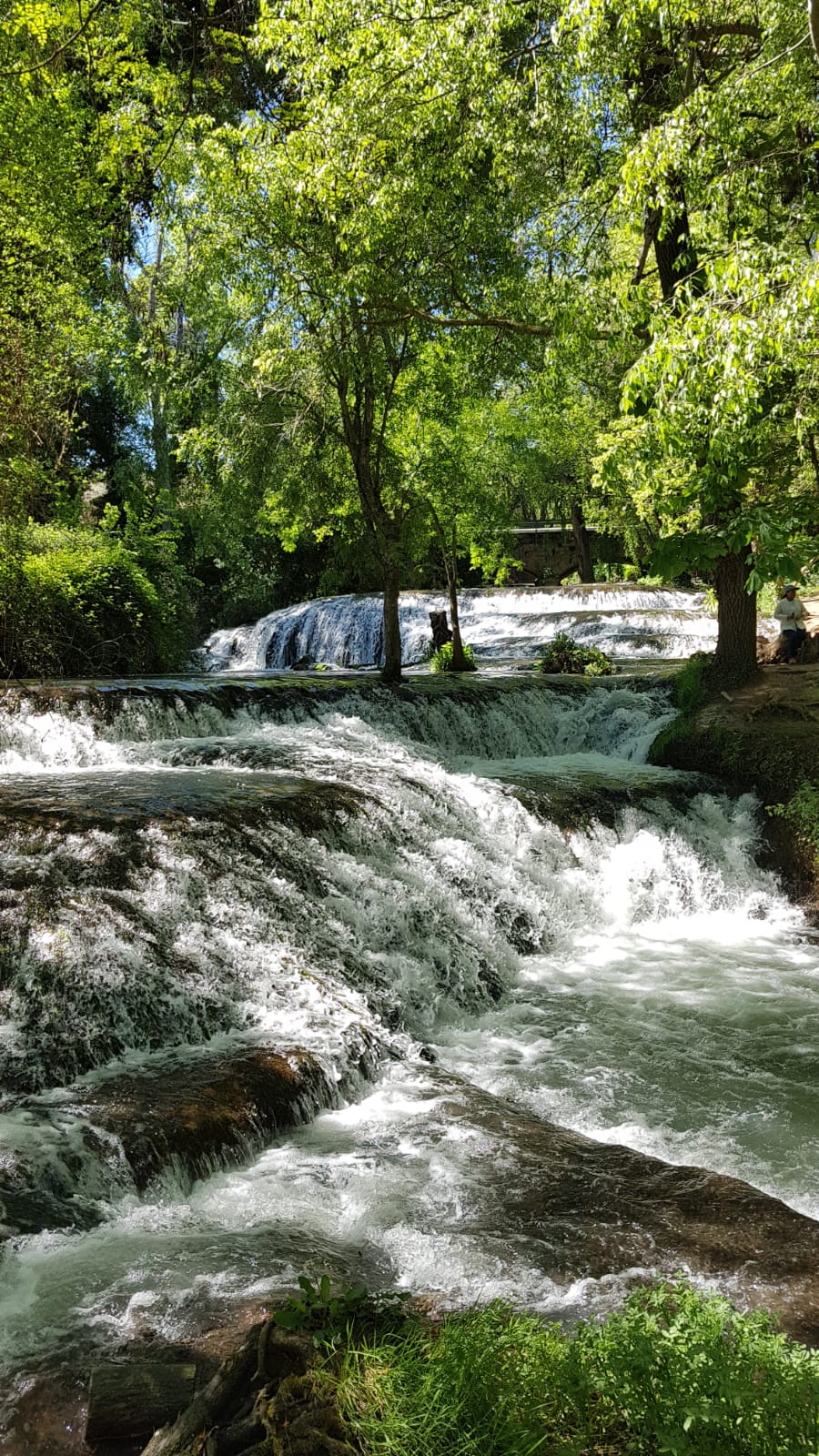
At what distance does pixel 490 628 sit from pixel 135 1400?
21.2m

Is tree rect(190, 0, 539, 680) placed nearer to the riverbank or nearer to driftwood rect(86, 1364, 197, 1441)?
the riverbank

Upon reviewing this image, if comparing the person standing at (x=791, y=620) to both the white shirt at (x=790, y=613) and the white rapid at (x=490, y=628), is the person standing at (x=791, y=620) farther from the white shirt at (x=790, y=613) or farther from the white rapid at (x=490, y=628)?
the white rapid at (x=490, y=628)

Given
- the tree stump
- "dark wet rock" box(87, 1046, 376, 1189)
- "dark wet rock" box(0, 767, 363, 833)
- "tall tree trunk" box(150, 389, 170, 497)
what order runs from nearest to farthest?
"dark wet rock" box(87, 1046, 376, 1189) < "dark wet rock" box(0, 767, 363, 833) < the tree stump < "tall tree trunk" box(150, 389, 170, 497)

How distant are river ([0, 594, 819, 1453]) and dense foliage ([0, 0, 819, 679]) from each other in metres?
3.05

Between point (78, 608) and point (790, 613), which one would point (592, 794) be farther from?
point (78, 608)

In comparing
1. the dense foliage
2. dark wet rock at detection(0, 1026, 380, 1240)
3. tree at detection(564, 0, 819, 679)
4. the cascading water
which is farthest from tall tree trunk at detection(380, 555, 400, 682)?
dark wet rock at detection(0, 1026, 380, 1240)

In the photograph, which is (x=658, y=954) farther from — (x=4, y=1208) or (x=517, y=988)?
(x=4, y=1208)

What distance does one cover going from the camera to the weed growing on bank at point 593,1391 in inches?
67.1

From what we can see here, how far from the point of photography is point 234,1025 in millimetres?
5141

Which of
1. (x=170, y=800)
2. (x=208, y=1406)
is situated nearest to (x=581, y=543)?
(x=170, y=800)

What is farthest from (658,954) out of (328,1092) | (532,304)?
(532,304)

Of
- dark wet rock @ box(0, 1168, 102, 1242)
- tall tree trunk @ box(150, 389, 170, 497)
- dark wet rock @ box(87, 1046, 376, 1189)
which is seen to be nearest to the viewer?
dark wet rock @ box(0, 1168, 102, 1242)

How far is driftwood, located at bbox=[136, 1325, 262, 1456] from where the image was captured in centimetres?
197

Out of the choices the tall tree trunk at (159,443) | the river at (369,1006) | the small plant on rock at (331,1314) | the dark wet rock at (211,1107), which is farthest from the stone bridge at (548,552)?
the small plant on rock at (331,1314)
